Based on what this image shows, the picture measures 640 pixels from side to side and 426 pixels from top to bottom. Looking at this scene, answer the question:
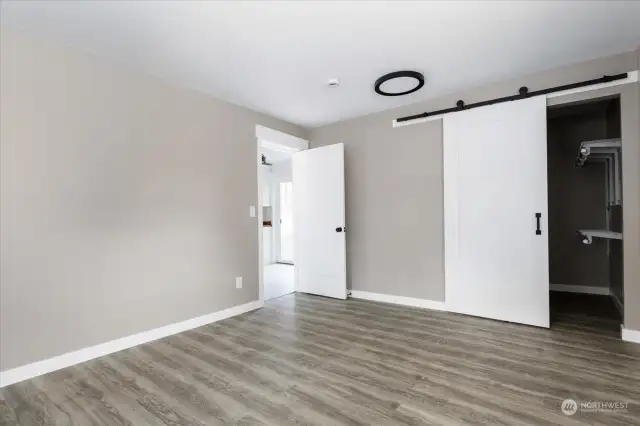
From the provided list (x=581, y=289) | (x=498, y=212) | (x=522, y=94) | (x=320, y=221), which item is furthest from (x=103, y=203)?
(x=581, y=289)

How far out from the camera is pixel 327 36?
240 centimetres

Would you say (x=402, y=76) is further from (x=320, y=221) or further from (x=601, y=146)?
(x=320, y=221)

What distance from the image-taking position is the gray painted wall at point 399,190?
356 cm

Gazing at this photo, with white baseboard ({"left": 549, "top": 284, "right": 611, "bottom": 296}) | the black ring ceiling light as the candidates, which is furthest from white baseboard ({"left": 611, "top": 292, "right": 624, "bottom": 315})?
the black ring ceiling light

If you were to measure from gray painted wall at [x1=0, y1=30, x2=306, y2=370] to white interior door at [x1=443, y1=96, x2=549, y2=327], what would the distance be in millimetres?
2482

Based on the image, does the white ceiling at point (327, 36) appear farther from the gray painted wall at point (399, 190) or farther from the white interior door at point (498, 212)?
the white interior door at point (498, 212)

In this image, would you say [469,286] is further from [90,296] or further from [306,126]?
[90,296]

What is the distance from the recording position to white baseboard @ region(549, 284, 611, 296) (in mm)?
4496

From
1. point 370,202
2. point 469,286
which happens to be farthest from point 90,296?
point 469,286

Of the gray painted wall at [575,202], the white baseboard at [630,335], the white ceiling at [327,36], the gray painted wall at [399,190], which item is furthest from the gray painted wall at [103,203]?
the gray painted wall at [575,202]

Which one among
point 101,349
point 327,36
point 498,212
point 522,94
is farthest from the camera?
point 498,212

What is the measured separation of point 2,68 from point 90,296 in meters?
1.71

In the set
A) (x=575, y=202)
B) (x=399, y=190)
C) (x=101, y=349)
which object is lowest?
(x=101, y=349)

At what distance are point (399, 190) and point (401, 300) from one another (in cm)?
136
